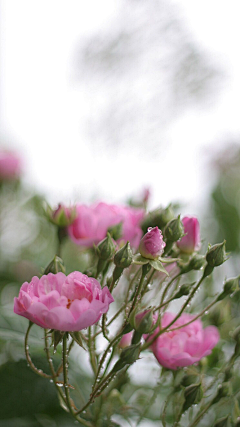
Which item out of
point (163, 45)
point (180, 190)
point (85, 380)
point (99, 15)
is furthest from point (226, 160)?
point (85, 380)

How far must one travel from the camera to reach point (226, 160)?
626 mm

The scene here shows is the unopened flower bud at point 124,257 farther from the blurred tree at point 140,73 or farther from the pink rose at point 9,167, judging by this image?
the blurred tree at point 140,73

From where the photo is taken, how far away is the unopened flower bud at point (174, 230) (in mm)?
221

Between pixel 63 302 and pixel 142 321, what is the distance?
4 cm

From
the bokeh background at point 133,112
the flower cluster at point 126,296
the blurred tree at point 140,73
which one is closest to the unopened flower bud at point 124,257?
the flower cluster at point 126,296

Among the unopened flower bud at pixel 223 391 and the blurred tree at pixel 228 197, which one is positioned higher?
the blurred tree at pixel 228 197

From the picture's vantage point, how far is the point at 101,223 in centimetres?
29

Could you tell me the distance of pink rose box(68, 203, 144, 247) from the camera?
0.93 feet

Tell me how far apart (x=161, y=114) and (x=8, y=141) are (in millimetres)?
265

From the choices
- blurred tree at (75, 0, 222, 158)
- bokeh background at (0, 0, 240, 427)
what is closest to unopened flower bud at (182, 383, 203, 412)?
bokeh background at (0, 0, 240, 427)

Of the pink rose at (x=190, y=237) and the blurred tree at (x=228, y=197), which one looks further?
the blurred tree at (x=228, y=197)

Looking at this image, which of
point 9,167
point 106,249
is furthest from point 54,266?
point 9,167

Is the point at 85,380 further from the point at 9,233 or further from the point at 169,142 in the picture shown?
the point at 169,142

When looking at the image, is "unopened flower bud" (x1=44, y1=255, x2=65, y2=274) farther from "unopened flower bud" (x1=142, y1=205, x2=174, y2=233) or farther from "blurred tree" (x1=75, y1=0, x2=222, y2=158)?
"blurred tree" (x1=75, y1=0, x2=222, y2=158)
